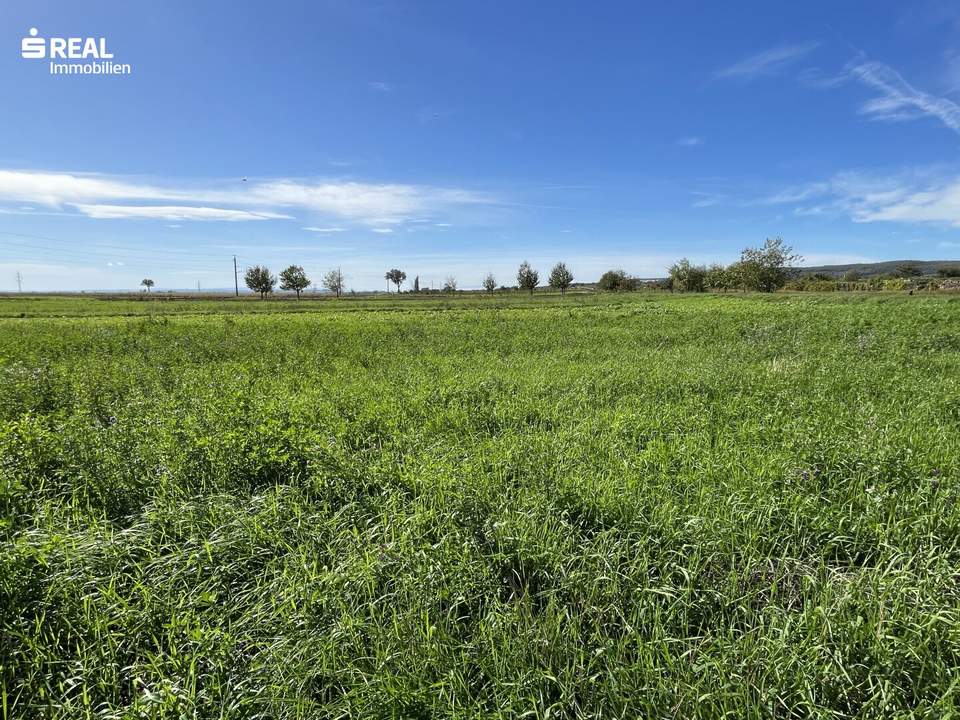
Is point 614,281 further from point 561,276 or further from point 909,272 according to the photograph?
point 909,272

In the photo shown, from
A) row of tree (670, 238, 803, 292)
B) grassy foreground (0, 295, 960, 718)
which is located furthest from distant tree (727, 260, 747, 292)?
grassy foreground (0, 295, 960, 718)

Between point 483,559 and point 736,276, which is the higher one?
point 736,276

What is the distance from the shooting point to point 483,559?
358cm

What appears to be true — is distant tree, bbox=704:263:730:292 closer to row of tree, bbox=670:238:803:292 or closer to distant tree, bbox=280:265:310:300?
row of tree, bbox=670:238:803:292

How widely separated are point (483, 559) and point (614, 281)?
124930 mm

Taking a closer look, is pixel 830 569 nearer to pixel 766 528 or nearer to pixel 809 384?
pixel 766 528

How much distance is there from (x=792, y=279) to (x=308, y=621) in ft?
344

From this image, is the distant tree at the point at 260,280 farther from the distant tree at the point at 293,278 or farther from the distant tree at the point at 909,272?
the distant tree at the point at 909,272

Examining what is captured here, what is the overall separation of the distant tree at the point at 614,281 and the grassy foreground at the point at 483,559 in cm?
11882

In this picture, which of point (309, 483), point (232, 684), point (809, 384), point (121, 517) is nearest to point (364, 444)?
point (309, 483)

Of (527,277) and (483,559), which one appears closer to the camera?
(483,559)

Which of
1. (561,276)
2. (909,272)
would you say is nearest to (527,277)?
(561,276)

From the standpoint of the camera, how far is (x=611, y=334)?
18078 mm

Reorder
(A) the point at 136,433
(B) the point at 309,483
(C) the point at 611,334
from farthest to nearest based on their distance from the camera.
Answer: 1. (C) the point at 611,334
2. (A) the point at 136,433
3. (B) the point at 309,483
